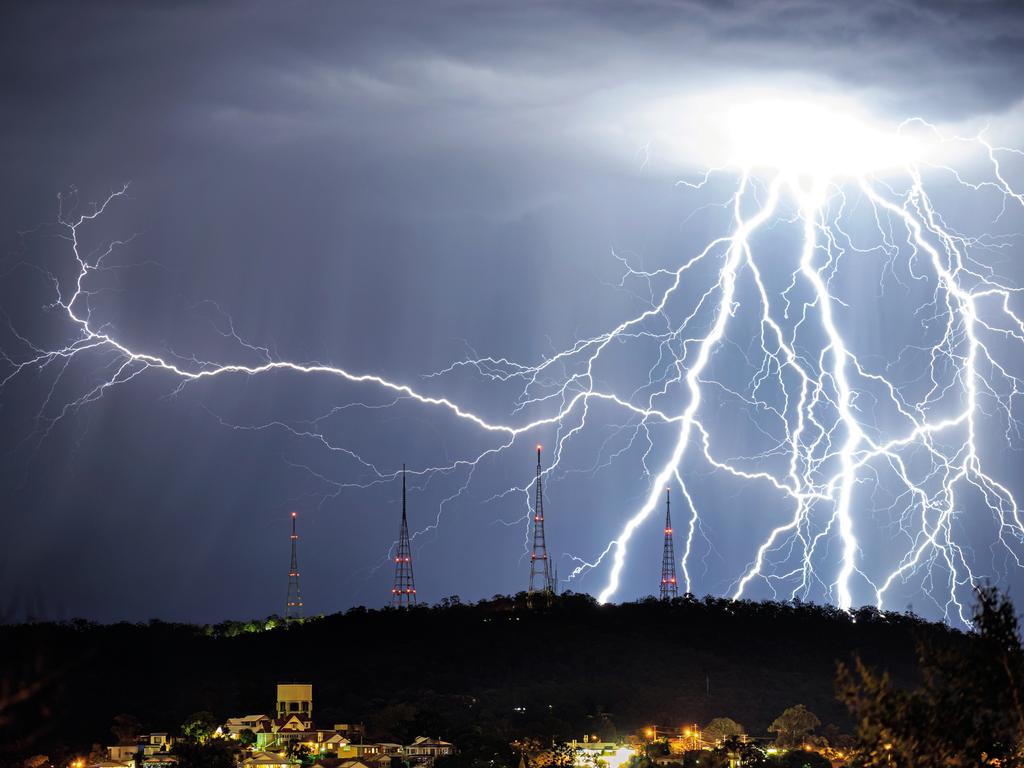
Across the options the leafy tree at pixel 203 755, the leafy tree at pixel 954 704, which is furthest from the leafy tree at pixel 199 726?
the leafy tree at pixel 954 704

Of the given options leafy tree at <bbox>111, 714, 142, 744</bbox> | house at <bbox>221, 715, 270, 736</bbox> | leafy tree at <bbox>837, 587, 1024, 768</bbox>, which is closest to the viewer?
leafy tree at <bbox>837, 587, 1024, 768</bbox>

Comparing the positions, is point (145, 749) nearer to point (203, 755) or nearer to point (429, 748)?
point (203, 755)

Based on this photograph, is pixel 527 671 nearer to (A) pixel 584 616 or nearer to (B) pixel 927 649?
(A) pixel 584 616

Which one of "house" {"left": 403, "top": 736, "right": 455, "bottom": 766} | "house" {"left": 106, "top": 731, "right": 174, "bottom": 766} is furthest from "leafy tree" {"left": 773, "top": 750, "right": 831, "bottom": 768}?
"house" {"left": 106, "top": 731, "right": 174, "bottom": 766}

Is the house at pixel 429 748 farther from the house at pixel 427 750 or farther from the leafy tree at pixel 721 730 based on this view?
the leafy tree at pixel 721 730

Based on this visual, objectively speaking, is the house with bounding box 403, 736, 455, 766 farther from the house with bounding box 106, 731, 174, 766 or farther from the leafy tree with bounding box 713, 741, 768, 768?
the leafy tree with bounding box 713, 741, 768, 768

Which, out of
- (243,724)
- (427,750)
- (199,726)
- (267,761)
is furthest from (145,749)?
(427,750)
